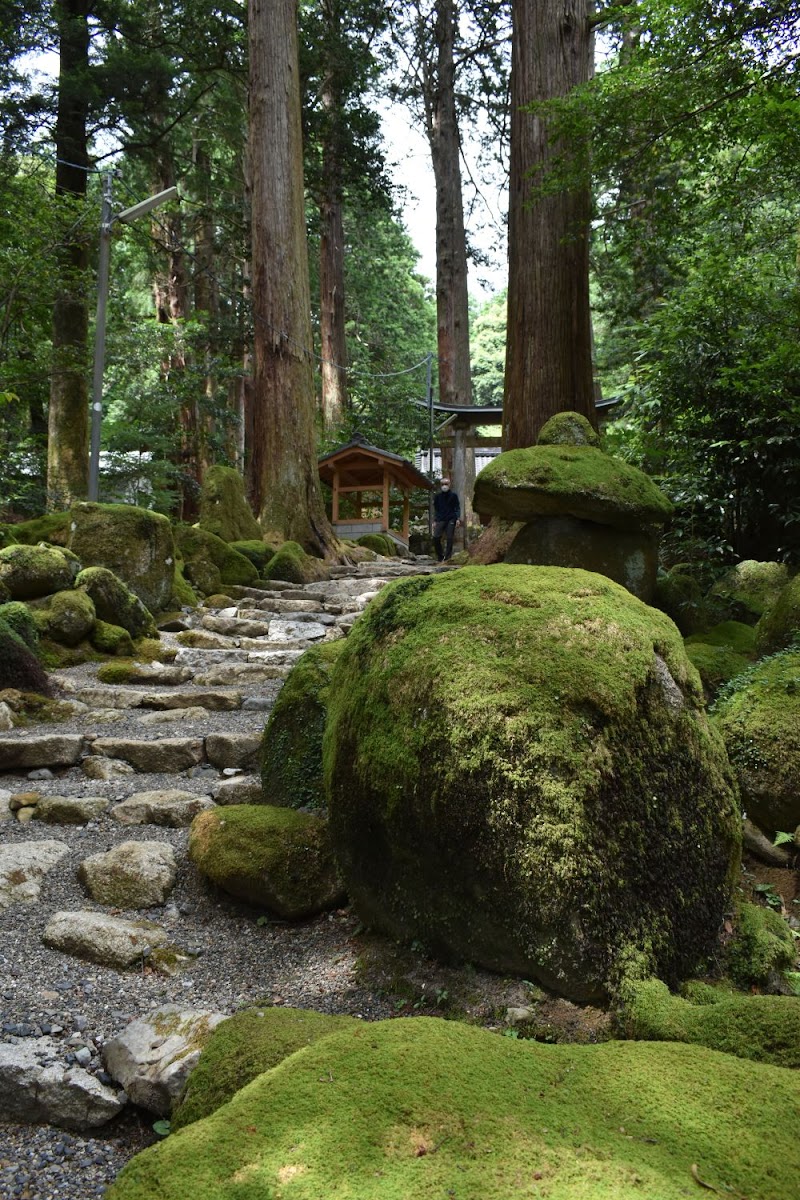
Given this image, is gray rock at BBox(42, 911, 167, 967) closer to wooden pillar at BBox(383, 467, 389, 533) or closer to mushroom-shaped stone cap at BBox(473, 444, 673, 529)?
mushroom-shaped stone cap at BBox(473, 444, 673, 529)

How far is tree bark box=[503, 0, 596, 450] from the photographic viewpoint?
7.54 meters

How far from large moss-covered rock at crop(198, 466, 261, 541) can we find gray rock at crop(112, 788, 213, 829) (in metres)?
7.65

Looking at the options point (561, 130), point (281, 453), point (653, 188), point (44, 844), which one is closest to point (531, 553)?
point (561, 130)

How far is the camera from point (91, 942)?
9.62ft

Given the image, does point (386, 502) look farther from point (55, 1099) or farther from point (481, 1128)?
point (481, 1128)

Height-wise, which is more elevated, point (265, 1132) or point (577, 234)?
point (577, 234)

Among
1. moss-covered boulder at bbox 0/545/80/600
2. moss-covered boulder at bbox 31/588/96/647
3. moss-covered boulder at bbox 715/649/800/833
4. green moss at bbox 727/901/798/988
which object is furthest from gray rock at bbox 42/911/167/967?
moss-covered boulder at bbox 0/545/80/600

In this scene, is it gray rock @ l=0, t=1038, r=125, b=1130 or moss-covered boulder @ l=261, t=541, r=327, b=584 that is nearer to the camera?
gray rock @ l=0, t=1038, r=125, b=1130

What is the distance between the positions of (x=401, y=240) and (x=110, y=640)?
2813 cm

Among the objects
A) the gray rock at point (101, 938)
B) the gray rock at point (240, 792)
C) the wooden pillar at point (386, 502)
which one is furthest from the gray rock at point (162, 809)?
the wooden pillar at point (386, 502)

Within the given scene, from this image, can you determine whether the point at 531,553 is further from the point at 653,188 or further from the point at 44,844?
the point at 653,188

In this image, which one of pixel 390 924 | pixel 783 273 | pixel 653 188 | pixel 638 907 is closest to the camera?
pixel 638 907

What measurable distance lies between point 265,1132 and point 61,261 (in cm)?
1407

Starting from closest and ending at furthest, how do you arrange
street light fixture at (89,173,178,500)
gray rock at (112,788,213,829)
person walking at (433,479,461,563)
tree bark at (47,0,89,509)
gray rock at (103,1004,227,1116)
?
gray rock at (103,1004,227,1116), gray rock at (112,788,213,829), street light fixture at (89,173,178,500), tree bark at (47,0,89,509), person walking at (433,479,461,563)
